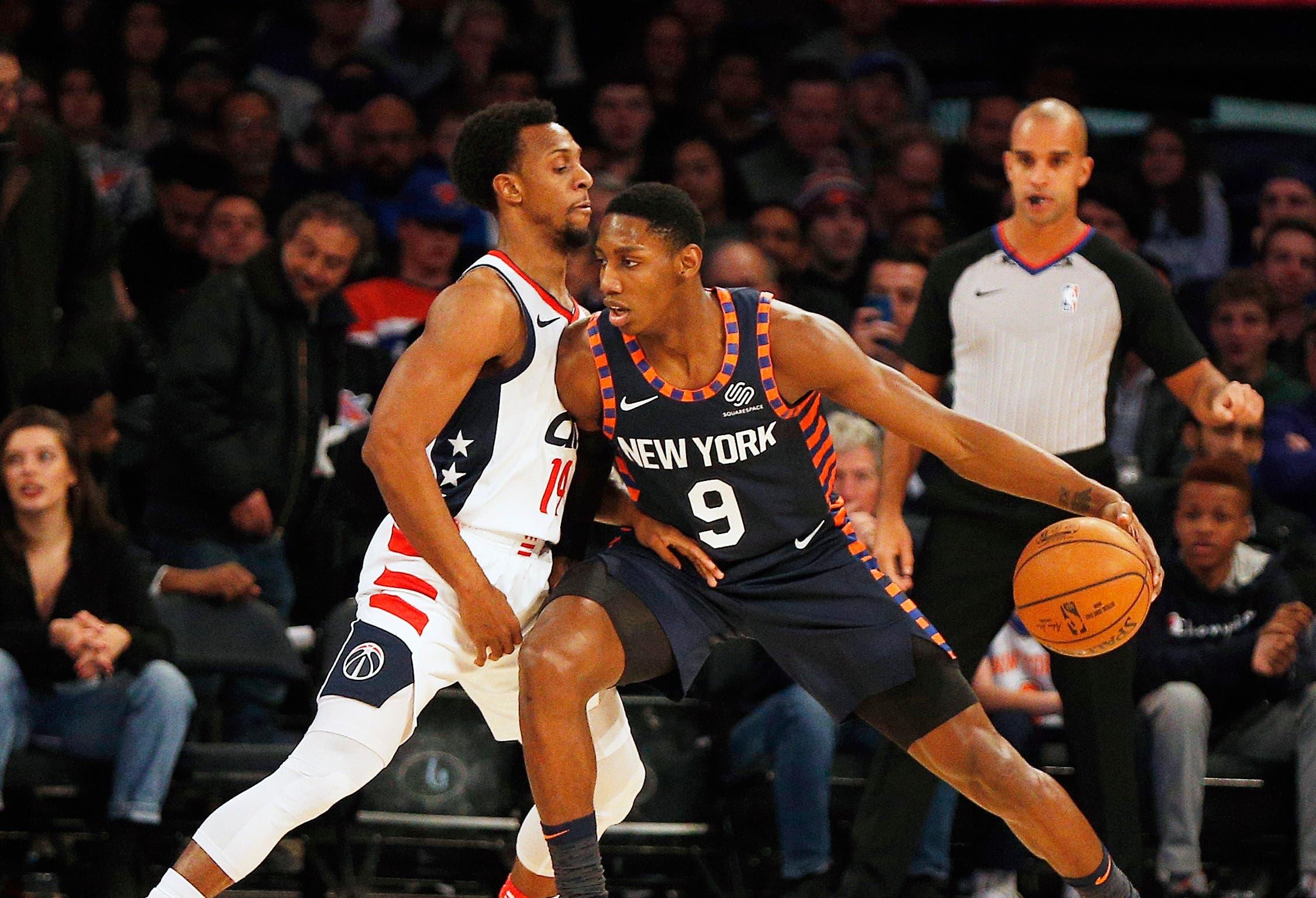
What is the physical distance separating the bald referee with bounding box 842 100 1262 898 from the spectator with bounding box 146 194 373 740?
250 cm

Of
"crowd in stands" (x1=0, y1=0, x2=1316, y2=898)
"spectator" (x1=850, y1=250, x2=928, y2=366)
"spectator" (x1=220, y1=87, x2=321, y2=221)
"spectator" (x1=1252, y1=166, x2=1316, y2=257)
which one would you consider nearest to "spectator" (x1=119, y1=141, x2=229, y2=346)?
"crowd in stands" (x1=0, y1=0, x2=1316, y2=898)

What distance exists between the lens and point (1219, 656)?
6.53 meters

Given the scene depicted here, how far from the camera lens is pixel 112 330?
25.0 ft

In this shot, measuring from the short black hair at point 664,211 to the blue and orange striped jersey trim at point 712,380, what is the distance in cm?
24

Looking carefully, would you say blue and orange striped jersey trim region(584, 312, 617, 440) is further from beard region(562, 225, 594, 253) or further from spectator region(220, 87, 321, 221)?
spectator region(220, 87, 321, 221)

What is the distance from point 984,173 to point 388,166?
2991mm

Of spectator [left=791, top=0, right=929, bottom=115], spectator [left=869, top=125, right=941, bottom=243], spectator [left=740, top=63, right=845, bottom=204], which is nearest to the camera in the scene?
spectator [left=869, top=125, right=941, bottom=243]

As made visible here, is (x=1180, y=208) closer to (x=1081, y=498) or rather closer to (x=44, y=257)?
(x=1081, y=498)

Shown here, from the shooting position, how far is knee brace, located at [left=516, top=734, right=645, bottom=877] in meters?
4.71

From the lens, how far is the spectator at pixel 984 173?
9.21 meters

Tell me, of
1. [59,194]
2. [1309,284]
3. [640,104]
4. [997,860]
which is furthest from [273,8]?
[997,860]

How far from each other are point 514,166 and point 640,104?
4392mm

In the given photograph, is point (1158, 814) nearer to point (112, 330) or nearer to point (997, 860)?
point (997, 860)

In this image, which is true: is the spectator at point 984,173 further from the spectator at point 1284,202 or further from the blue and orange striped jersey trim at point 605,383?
the blue and orange striped jersey trim at point 605,383
